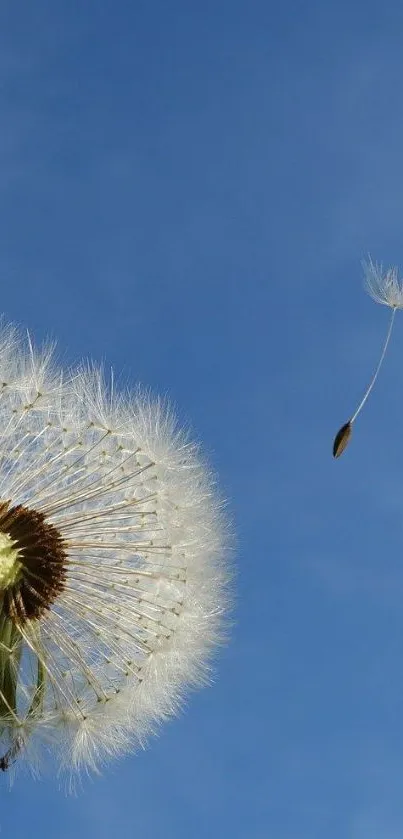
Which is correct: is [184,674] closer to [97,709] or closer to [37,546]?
[97,709]

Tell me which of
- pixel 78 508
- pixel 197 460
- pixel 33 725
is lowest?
pixel 33 725

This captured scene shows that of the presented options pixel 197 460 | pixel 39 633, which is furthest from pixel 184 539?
pixel 39 633

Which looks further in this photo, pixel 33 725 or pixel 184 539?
pixel 184 539

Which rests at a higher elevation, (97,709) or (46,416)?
(46,416)
